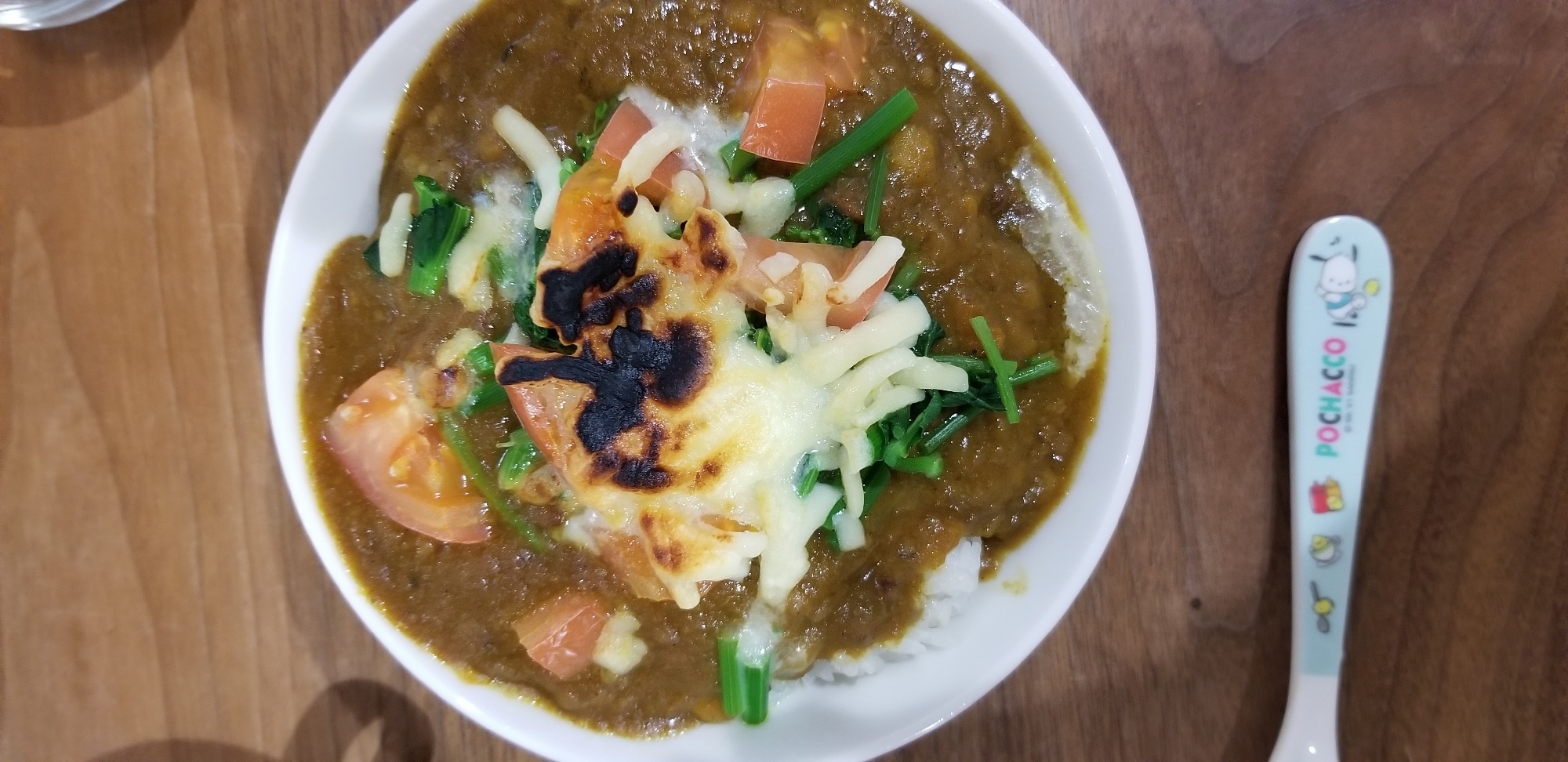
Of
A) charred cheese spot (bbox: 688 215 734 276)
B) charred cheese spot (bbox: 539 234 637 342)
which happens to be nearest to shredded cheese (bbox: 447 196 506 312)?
charred cheese spot (bbox: 539 234 637 342)

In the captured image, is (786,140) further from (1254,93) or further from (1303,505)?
(1303,505)

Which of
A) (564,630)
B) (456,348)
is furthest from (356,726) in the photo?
(456,348)

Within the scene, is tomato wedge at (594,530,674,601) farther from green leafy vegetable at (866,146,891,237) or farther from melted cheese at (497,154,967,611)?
green leafy vegetable at (866,146,891,237)

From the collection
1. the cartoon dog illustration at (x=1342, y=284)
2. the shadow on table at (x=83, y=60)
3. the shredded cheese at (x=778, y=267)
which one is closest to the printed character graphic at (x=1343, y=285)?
the cartoon dog illustration at (x=1342, y=284)

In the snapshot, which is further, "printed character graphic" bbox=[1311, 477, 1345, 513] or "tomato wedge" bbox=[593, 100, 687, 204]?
"printed character graphic" bbox=[1311, 477, 1345, 513]

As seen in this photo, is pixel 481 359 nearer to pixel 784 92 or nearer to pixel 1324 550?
pixel 784 92

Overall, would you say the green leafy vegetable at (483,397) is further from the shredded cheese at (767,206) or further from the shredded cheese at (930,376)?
the shredded cheese at (930,376)

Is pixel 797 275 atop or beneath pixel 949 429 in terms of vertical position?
atop

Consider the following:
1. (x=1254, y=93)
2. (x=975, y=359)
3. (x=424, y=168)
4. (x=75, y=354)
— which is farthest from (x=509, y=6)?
(x=1254, y=93)
